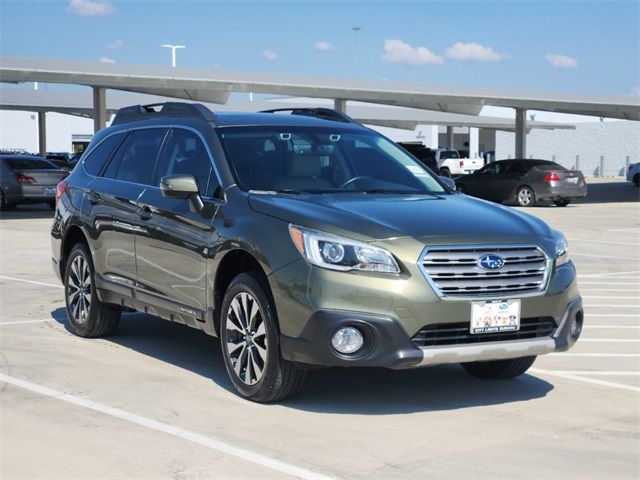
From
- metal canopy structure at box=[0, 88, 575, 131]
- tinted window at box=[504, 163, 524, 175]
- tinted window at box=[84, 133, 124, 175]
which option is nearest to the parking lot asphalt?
tinted window at box=[84, 133, 124, 175]

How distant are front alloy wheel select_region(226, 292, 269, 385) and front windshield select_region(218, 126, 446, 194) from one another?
87 cm

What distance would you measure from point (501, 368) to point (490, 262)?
1378 mm

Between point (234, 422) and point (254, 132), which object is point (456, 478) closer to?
point (234, 422)

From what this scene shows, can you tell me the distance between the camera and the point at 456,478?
5.10 meters

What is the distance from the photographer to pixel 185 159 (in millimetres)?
7691

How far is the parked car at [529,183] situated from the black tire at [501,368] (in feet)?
83.1

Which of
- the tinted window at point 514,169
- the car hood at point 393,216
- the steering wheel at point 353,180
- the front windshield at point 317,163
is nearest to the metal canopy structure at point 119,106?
the tinted window at point 514,169

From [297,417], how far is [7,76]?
74.1 ft

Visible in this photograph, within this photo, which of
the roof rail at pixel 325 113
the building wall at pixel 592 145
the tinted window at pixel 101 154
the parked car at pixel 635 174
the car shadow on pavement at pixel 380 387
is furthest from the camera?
the building wall at pixel 592 145

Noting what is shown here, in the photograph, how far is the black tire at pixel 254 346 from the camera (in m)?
6.35

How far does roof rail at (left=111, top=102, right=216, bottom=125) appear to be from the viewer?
771cm

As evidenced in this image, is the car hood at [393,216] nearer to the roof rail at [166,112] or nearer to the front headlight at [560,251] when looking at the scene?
the front headlight at [560,251]

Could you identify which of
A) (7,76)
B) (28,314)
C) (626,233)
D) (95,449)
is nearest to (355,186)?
(95,449)

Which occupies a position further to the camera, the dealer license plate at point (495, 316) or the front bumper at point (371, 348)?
the dealer license plate at point (495, 316)
